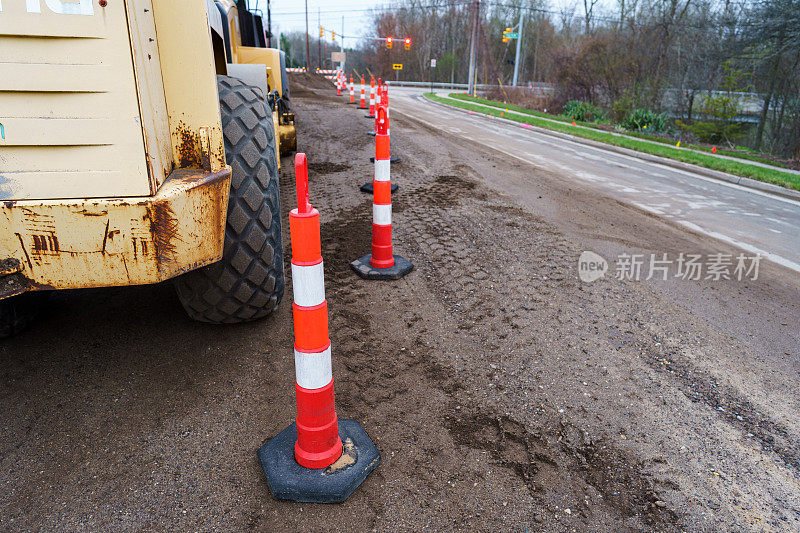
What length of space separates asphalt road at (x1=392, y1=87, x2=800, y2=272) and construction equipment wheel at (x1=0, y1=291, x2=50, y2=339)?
657 cm

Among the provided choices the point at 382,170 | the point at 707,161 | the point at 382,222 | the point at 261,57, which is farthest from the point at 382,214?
the point at 707,161

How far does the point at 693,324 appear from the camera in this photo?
3.71 meters

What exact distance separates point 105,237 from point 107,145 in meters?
0.36

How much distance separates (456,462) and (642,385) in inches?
53.5

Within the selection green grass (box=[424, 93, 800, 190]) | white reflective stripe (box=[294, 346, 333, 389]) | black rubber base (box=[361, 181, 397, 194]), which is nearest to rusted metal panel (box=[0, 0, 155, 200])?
white reflective stripe (box=[294, 346, 333, 389])

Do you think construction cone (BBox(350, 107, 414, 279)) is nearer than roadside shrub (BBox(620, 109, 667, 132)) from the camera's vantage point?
Yes

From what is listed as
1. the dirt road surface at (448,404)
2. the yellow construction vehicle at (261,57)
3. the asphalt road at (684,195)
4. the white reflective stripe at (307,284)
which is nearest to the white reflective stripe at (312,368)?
the white reflective stripe at (307,284)

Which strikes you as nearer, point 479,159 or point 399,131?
point 479,159

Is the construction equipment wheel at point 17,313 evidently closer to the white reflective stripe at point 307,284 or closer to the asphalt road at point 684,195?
the white reflective stripe at point 307,284

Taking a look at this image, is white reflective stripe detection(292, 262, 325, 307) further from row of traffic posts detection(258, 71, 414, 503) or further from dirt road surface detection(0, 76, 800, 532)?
dirt road surface detection(0, 76, 800, 532)

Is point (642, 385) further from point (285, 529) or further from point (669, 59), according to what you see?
point (669, 59)

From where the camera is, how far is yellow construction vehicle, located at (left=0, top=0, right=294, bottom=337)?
5.81ft

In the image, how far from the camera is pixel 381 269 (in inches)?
168

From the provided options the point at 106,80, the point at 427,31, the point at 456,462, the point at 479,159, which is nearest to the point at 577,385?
the point at 456,462
